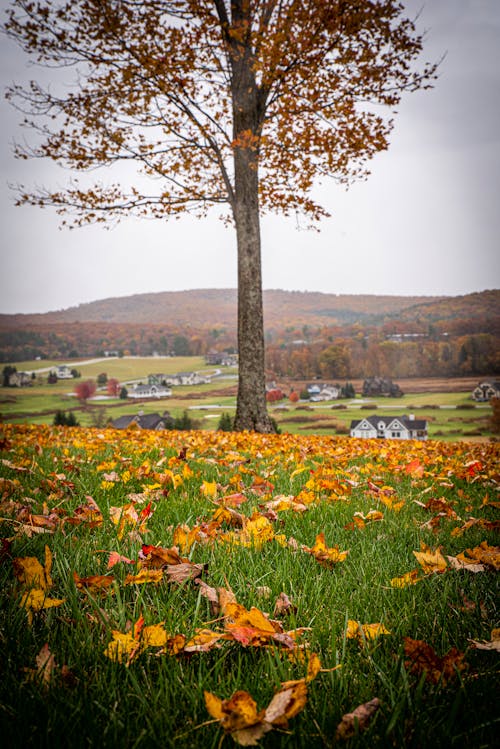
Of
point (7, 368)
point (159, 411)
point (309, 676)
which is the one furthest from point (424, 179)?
point (309, 676)

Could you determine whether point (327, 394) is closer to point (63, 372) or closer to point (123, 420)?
point (123, 420)

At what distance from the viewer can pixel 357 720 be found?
72 centimetres

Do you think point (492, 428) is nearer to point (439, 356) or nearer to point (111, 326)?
point (439, 356)

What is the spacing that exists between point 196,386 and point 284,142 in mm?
7945

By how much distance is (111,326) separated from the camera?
50.8 feet

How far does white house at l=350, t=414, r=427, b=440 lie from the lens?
1230 centimetres

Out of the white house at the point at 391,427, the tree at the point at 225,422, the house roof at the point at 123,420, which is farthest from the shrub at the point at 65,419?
the white house at the point at 391,427

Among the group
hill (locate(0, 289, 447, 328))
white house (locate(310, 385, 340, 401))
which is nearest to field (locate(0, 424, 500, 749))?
white house (locate(310, 385, 340, 401))

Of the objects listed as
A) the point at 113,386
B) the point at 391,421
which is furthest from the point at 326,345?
the point at 113,386

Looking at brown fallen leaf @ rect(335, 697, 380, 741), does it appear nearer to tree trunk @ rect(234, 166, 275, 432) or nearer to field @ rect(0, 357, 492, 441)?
tree trunk @ rect(234, 166, 275, 432)

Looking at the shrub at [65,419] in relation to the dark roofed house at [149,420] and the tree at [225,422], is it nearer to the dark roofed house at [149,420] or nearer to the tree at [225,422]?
the dark roofed house at [149,420]

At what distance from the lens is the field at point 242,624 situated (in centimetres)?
75

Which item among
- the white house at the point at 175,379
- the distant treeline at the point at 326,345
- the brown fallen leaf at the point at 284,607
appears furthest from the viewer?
the white house at the point at 175,379

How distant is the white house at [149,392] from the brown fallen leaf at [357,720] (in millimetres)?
13000
